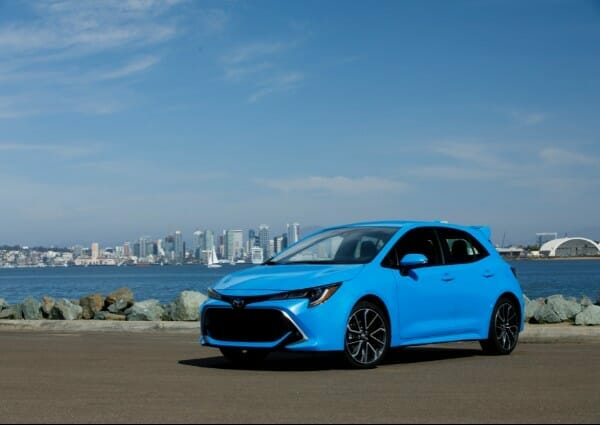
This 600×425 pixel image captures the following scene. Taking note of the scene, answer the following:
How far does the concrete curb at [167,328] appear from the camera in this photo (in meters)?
16.5

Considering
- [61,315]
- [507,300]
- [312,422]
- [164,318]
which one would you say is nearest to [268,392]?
[312,422]

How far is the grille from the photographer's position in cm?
1164

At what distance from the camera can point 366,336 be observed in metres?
12.0

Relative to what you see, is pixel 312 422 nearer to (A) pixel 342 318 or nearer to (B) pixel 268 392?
(B) pixel 268 392

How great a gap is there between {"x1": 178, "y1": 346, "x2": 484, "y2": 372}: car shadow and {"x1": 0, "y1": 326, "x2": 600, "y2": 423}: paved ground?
0.07 feet

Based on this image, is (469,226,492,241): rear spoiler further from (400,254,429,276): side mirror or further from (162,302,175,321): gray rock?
(162,302,175,321): gray rock

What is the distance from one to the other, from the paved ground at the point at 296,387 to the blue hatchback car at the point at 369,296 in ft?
1.05

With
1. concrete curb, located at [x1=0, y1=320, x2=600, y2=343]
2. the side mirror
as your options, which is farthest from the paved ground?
the side mirror

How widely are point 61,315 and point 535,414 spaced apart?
18.7m

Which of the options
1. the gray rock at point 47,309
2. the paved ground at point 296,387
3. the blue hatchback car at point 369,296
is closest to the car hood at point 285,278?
the blue hatchback car at point 369,296

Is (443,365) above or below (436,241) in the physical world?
below

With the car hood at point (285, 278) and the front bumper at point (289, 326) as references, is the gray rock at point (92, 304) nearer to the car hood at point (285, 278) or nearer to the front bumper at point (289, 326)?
the car hood at point (285, 278)

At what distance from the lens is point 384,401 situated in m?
8.96

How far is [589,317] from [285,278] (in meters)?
8.56
